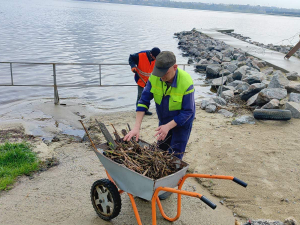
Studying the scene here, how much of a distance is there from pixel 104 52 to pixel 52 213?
1756 centimetres

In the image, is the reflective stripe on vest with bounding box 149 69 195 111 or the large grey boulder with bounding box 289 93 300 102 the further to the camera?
the large grey boulder with bounding box 289 93 300 102

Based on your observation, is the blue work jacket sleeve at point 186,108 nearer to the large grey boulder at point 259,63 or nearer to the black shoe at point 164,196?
the black shoe at point 164,196

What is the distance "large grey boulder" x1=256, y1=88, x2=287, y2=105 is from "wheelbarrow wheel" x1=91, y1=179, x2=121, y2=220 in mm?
5272

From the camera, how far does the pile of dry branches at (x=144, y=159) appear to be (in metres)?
2.72

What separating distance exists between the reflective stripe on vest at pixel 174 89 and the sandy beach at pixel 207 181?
1386mm

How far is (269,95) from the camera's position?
7316 mm

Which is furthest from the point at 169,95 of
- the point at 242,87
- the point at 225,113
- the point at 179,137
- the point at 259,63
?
the point at 259,63

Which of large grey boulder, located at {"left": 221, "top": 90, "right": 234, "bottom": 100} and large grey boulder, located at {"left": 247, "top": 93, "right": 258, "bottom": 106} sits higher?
large grey boulder, located at {"left": 247, "top": 93, "right": 258, "bottom": 106}

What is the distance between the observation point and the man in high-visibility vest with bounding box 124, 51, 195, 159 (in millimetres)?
2904

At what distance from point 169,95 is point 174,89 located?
122 mm

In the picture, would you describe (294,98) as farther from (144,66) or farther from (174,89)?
(174,89)

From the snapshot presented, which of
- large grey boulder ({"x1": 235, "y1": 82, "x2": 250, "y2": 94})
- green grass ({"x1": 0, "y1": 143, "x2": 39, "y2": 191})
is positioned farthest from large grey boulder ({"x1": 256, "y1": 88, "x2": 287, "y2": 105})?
green grass ({"x1": 0, "y1": 143, "x2": 39, "y2": 191})

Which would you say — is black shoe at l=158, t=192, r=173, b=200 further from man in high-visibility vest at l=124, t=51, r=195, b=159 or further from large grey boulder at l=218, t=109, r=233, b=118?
large grey boulder at l=218, t=109, r=233, b=118

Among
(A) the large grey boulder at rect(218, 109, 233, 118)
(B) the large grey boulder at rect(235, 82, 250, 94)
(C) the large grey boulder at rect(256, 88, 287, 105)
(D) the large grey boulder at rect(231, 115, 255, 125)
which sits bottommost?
(A) the large grey boulder at rect(218, 109, 233, 118)
